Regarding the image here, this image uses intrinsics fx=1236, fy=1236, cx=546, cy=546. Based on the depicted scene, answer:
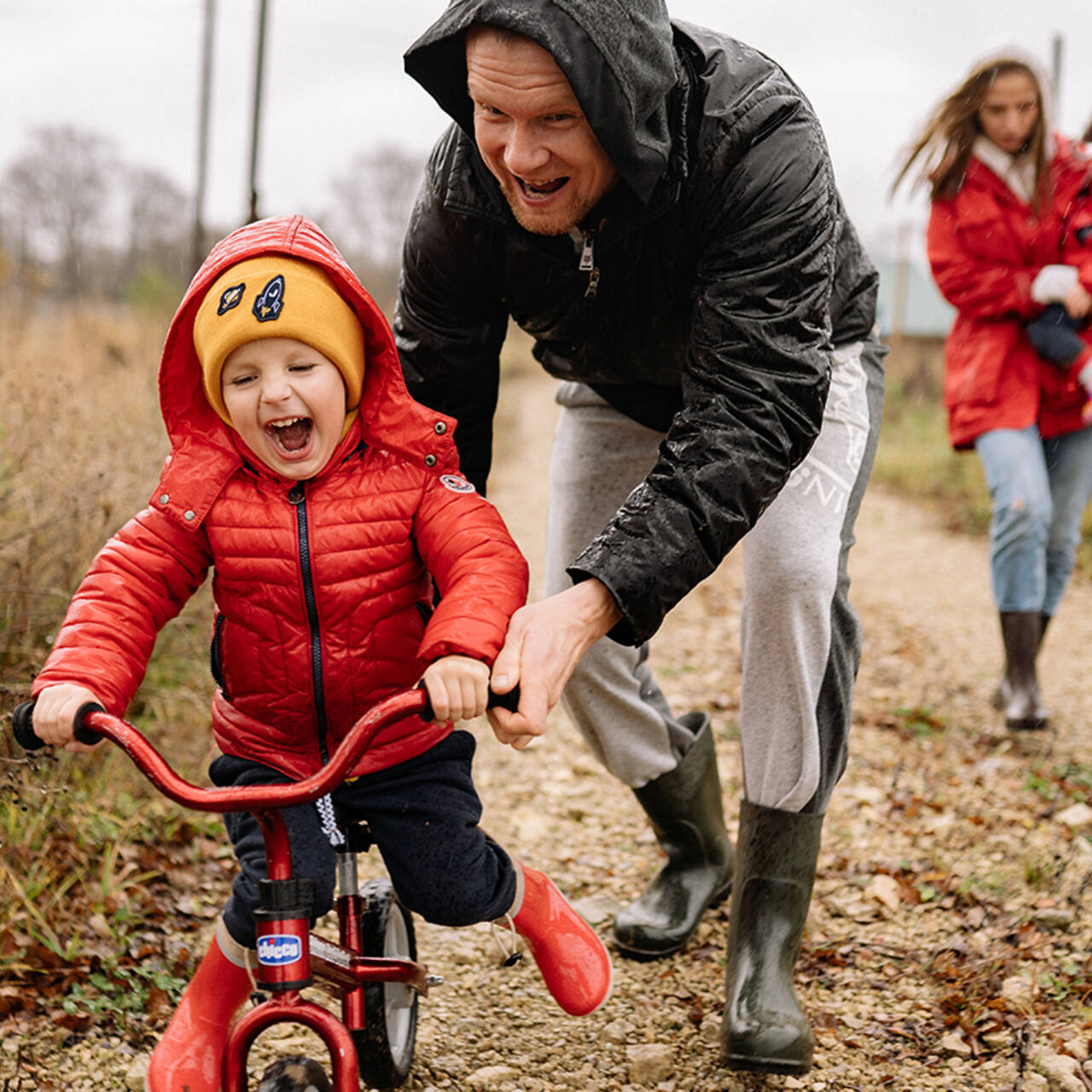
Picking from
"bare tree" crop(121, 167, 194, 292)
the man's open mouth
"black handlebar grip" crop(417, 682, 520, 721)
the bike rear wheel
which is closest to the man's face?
the man's open mouth

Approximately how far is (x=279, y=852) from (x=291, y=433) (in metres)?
0.76

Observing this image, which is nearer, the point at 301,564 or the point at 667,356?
the point at 301,564

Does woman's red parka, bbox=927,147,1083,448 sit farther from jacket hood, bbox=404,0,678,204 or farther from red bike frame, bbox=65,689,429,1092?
red bike frame, bbox=65,689,429,1092

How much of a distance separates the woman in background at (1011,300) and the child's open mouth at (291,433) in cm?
336

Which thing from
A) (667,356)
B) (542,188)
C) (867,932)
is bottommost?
(867,932)

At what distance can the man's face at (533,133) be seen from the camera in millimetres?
2043

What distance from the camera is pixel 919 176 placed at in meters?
4.94

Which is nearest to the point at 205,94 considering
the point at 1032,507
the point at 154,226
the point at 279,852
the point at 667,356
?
the point at 154,226

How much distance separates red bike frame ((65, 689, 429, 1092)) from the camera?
1874 millimetres

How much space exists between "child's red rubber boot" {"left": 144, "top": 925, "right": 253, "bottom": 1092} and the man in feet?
2.85

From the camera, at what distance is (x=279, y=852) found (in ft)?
6.58

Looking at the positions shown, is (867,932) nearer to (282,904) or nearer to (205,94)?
(282,904)

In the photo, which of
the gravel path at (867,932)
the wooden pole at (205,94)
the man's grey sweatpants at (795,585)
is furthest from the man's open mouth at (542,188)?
the wooden pole at (205,94)

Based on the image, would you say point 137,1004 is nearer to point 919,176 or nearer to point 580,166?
point 580,166
